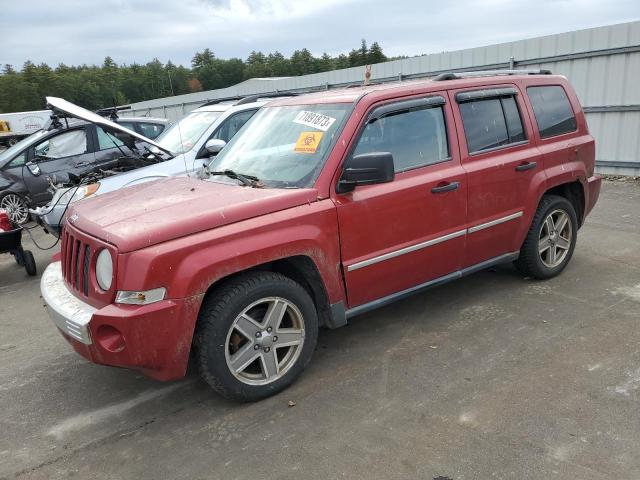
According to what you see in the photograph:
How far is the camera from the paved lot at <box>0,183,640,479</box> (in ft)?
8.89

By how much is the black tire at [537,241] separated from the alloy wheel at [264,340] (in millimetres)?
2518


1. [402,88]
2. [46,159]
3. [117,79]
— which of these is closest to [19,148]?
[46,159]

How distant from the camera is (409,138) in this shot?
3.90 m

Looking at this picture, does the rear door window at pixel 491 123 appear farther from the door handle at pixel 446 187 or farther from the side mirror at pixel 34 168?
the side mirror at pixel 34 168

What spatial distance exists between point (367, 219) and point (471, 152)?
1204mm

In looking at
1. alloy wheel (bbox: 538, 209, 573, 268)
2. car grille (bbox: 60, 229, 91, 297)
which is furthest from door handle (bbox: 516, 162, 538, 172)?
car grille (bbox: 60, 229, 91, 297)

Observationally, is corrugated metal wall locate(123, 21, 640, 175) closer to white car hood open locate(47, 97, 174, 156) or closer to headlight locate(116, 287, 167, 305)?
white car hood open locate(47, 97, 174, 156)

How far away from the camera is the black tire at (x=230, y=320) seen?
3.04 metres

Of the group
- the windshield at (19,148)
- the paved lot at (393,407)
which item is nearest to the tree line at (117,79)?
the windshield at (19,148)

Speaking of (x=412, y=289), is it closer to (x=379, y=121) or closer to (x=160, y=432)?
(x=379, y=121)

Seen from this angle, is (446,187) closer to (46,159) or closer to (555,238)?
(555,238)

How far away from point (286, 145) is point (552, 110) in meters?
2.65

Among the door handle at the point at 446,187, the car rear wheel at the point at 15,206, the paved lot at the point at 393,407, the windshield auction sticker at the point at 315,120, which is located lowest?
the paved lot at the point at 393,407

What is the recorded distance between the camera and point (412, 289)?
4.00 meters
